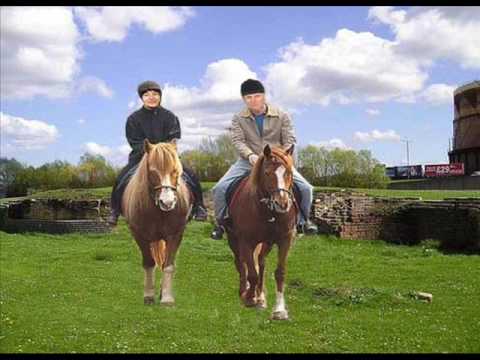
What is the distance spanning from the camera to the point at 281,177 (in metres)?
5.41

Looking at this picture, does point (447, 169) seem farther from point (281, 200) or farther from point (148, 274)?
point (281, 200)

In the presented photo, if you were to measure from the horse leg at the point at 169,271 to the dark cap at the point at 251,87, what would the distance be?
164cm

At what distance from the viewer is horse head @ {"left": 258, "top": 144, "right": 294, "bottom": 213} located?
5410mm

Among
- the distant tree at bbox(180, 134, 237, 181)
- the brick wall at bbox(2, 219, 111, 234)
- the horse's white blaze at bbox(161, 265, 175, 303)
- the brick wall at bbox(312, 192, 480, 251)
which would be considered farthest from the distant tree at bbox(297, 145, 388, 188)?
the brick wall at bbox(312, 192, 480, 251)

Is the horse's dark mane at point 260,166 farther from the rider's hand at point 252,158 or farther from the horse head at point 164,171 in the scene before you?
the horse head at point 164,171

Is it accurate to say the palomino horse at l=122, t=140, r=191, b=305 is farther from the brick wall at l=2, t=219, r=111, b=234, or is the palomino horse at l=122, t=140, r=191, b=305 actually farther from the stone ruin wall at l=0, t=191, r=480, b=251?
the stone ruin wall at l=0, t=191, r=480, b=251

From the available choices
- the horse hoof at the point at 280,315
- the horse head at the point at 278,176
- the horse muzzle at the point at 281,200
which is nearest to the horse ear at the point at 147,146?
the horse head at the point at 278,176

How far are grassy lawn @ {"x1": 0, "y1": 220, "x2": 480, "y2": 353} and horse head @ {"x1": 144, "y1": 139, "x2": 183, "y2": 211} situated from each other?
57.5 inches

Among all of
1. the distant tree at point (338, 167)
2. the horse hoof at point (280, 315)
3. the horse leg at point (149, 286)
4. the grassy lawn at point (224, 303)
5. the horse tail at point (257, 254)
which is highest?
the distant tree at point (338, 167)

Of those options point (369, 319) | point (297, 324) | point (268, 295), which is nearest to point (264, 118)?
point (268, 295)

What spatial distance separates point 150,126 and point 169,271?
152 cm

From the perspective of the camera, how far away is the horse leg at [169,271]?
238 inches
